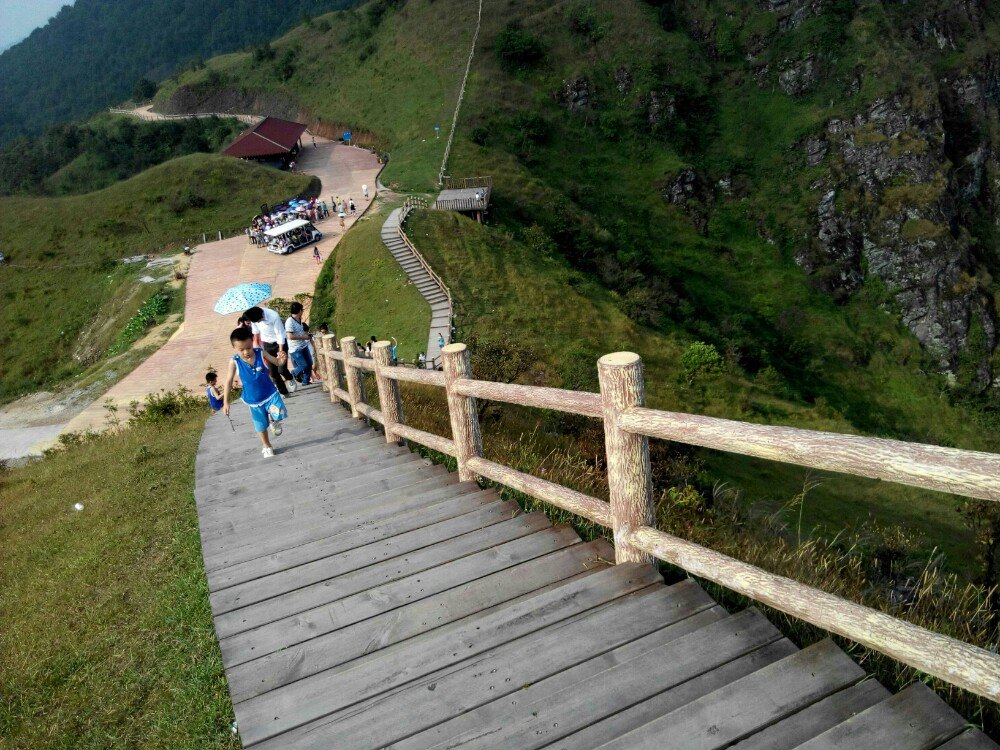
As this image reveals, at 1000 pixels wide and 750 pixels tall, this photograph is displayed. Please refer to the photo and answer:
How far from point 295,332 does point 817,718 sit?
979 centimetres

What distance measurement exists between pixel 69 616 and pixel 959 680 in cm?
611

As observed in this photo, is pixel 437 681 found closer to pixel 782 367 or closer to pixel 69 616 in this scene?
pixel 69 616

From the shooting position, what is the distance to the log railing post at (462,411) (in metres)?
5.07

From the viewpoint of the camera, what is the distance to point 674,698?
2541 millimetres

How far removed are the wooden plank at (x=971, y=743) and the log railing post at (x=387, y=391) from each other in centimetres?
543

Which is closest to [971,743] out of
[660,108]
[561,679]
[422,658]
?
[561,679]

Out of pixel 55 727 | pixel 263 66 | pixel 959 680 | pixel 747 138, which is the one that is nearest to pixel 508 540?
pixel 959 680

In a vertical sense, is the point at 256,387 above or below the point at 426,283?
below

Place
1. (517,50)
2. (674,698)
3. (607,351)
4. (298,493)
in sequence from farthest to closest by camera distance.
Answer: (517,50)
(607,351)
(298,493)
(674,698)

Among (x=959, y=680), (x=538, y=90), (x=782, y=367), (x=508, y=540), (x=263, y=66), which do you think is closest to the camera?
(x=959, y=680)

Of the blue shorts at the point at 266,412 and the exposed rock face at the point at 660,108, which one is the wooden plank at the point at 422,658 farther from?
the exposed rock face at the point at 660,108

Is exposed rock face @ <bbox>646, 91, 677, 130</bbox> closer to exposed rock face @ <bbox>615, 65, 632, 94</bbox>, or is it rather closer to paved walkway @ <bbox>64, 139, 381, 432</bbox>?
exposed rock face @ <bbox>615, 65, 632, 94</bbox>

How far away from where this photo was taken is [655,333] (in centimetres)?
3155

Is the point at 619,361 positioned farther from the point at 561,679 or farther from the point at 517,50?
the point at 517,50
